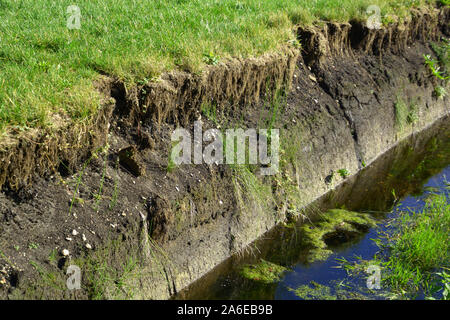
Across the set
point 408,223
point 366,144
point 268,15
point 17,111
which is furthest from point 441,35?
point 17,111

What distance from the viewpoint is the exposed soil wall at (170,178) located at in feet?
13.8

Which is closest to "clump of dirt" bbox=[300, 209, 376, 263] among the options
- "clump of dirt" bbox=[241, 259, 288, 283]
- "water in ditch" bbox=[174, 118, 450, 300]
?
"water in ditch" bbox=[174, 118, 450, 300]

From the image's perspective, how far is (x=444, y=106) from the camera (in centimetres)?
1023

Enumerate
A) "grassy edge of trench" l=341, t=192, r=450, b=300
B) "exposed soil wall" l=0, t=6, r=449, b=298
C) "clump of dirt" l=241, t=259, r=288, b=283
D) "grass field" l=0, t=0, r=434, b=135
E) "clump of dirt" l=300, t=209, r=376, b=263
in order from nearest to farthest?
"exposed soil wall" l=0, t=6, r=449, b=298
"grass field" l=0, t=0, r=434, b=135
"grassy edge of trench" l=341, t=192, r=450, b=300
"clump of dirt" l=241, t=259, r=288, b=283
"clump of dirt" l=300, t=209, r=376, b=263

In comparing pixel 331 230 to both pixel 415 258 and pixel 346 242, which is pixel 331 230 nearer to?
pixel 346 242

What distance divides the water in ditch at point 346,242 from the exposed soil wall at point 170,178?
0.45 feet

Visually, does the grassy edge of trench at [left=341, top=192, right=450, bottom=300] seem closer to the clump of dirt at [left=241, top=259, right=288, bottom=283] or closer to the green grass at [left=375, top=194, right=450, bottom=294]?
the green grass at [left=375, top=194, right=450, bottom=294]

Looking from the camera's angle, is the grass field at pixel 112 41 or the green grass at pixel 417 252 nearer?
the grass field at pixel 112 41

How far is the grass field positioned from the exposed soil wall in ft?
0.57

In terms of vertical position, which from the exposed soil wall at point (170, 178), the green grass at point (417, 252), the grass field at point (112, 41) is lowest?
the green grass at point (417, 252)

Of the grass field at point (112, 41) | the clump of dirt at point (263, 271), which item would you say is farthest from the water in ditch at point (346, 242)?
Answer: the grass field at point (112, 41)

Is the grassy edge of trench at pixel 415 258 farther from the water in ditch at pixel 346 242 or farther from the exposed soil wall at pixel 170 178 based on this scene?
the exposed soil wall at pixel 170 178

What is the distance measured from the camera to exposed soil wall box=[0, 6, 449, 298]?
420 cm

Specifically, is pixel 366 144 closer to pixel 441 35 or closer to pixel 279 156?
pixel 279 156
